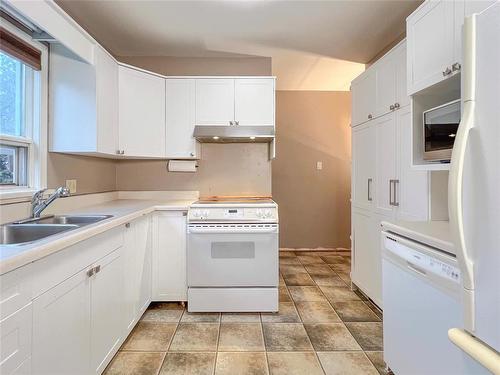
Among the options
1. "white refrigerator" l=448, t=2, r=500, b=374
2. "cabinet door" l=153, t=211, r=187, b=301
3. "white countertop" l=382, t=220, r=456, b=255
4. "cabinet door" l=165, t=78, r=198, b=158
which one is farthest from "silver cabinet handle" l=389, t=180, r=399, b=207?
"cabinet door" l=165, t=78, r=198, b=158

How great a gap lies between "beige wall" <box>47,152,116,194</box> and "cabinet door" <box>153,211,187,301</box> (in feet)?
2.26

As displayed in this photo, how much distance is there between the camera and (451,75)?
1.38m

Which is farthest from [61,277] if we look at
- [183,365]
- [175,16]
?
[175,16]

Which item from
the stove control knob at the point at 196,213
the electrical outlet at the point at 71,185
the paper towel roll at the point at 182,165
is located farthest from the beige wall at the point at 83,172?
the stove control knob at the point at 196,213

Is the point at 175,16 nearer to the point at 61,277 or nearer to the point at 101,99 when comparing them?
the point at 101,99

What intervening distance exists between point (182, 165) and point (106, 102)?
103 cm

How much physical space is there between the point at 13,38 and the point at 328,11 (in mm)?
2169

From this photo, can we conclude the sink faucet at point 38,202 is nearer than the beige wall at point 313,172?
Yes

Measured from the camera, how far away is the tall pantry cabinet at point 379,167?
6.59ft

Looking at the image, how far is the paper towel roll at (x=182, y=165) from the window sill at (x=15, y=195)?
1.40m

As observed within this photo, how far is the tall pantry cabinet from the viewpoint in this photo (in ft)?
6.59

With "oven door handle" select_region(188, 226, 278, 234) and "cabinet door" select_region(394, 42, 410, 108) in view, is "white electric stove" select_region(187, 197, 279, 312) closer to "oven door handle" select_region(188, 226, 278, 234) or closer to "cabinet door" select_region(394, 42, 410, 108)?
"oven door handle" select_region(188, 226, 278, 234)

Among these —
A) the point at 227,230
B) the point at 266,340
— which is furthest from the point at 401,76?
the point at 266,340

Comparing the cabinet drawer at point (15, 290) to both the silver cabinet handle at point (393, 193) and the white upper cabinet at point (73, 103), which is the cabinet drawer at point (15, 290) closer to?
the white upper cabinet at point (73, 103)
